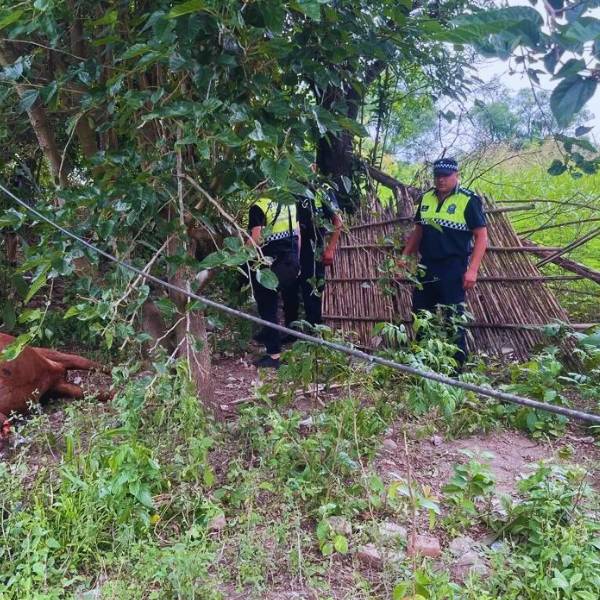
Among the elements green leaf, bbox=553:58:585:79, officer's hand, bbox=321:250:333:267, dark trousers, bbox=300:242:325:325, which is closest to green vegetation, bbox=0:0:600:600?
green leaf, bbox=553:58:585:79

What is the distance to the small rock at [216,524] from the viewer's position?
85.4 inches

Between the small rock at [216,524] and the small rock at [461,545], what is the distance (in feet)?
2.61

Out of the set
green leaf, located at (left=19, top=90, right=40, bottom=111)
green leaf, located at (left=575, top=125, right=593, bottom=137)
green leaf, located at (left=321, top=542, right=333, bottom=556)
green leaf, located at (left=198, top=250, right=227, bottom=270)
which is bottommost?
green leaf, located at (left=321, top=542, right=333, bottom=556)

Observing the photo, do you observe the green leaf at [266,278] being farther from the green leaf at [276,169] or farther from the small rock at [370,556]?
the small rock at [370,556]

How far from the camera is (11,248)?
4941 mm

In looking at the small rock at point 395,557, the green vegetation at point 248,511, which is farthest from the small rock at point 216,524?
the small rock at point 395,557

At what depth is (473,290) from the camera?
14.0 ft

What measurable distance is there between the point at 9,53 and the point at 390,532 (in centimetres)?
262

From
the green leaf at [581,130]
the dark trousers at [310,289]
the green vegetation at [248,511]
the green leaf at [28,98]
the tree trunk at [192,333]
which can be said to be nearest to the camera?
the green leaf at [581,130]

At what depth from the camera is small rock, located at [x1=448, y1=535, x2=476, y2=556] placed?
6.70ft

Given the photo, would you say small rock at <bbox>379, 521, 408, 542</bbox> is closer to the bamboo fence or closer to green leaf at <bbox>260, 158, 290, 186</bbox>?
green leaf at <bbox>260, 158, 290, 186</bbox>

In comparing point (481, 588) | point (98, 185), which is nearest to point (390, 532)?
point (481, 588)

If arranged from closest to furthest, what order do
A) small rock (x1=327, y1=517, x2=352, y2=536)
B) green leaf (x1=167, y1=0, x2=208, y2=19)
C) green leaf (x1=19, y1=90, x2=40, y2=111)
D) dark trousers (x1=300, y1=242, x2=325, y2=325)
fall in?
1. green leaf (x1=167, y1=0, x2=208, y2=19)
2. small rock (x1=327, y1=517, x2=352, y2=536)
3. green leaf (x1=19, y1=90, x2=40, y2=111)
4. dark trousers (x1=300, y1=242, x2=325, y2=325)

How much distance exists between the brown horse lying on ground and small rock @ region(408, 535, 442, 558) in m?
2.13
